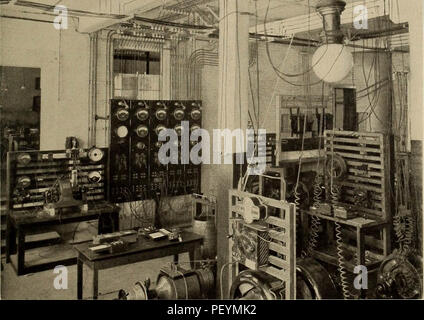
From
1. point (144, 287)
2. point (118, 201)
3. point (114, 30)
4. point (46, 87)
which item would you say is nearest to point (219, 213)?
point (144, 287)

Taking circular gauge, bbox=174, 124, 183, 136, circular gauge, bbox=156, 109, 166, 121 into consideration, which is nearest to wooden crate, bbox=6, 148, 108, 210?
circular gauge, bbox=156, 109, 166, 121

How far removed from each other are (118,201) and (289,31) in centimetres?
424

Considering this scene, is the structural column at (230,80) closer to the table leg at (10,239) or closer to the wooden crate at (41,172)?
the wooden crate at (41,172)

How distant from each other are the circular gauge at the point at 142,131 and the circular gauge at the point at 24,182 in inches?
76.3

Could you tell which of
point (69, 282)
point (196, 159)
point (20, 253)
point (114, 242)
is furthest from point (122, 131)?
point (114, 242)

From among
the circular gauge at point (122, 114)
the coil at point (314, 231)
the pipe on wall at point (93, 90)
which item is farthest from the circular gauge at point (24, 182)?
the coil at point (314, 231)

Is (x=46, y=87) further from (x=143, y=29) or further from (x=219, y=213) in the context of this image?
(x=219, y=213)

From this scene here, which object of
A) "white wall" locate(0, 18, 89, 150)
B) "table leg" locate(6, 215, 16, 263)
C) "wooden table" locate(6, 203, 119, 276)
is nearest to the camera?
"wooden table" locate(6, 203, 119, 276)

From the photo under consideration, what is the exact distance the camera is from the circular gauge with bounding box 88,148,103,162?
669 centimetres

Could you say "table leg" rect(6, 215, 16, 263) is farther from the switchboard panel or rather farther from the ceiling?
the ceiling

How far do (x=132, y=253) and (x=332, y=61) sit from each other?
8.81 ft

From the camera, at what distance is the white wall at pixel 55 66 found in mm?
6301

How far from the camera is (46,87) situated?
6609mm

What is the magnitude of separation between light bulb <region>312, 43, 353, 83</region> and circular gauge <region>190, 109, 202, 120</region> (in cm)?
443
